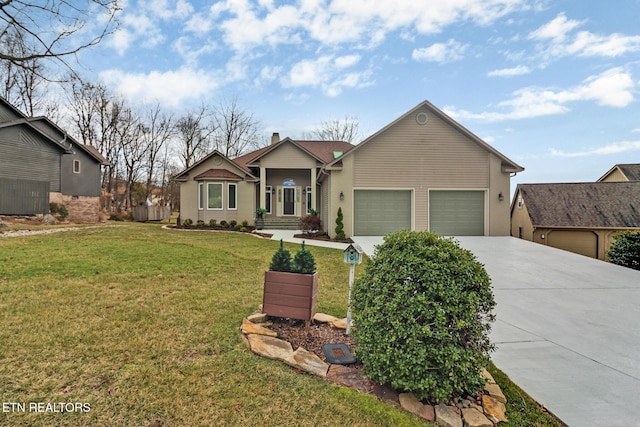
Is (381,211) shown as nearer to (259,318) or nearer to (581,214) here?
(259,318)

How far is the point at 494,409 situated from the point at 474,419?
0.30 metres

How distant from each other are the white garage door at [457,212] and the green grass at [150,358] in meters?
9.68

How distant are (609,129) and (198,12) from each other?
702 inches

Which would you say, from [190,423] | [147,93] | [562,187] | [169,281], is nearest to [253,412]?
[190,423]

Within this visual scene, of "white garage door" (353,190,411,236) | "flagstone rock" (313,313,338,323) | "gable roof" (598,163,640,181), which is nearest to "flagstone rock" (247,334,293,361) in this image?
"flagstone rock" (313,313,338,323)

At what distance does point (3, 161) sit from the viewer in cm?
1689

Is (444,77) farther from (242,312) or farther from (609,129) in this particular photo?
(242,312)

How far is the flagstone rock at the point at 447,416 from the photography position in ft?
8.13

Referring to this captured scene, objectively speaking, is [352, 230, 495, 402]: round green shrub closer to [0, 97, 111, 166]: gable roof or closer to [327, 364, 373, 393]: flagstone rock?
[327, 364, 373, 393]: flagstone rock

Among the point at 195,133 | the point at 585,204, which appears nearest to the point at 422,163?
the point at 585,204

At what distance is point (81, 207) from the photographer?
2133 cm

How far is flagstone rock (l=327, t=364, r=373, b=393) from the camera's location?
293 centimetres

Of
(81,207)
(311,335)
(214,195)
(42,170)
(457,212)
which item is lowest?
(311,335)

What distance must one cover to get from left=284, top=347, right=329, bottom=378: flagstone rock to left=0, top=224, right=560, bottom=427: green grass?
0.09 m
